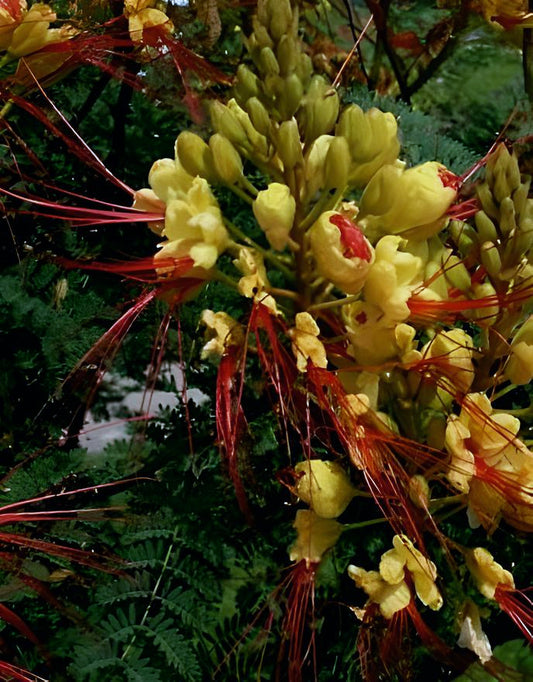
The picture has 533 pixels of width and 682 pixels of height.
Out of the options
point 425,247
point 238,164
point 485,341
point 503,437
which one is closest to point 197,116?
point 238,164

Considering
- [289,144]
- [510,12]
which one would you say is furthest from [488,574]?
[510,12]

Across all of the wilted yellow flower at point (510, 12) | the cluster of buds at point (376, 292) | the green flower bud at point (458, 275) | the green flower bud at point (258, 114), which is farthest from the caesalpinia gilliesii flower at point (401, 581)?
the wilted yellow flower at point (510, 12)

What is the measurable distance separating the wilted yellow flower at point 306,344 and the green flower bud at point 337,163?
0.58ft

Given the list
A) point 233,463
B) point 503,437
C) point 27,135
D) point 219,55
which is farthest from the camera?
point 219,55

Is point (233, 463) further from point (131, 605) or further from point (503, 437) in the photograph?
point (503, 437)

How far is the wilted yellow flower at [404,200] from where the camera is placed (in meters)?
1.14

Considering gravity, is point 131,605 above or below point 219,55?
below

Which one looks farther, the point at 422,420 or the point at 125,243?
the point at 125,243

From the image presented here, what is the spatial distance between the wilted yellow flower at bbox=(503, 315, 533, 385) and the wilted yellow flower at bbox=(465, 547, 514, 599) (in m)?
0.22

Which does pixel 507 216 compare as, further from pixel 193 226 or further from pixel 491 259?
pixel 193 226

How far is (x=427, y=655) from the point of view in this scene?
1.34 metres

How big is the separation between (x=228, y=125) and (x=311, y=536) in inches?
20.8

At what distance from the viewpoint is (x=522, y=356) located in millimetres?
1085

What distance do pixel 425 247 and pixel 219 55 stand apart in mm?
1003
